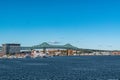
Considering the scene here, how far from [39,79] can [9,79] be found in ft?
22.8

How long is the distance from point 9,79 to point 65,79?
12.9 metres

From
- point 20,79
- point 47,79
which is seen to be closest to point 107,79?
point 47,79

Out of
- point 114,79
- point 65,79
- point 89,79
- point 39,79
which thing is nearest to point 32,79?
point 39,79

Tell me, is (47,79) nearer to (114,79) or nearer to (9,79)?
(9,79)

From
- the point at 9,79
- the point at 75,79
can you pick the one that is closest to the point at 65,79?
the point at 75,79

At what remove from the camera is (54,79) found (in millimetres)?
86500

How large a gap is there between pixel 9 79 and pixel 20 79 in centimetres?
260

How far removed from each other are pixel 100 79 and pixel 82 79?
4164 millimetres

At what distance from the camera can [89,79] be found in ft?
284

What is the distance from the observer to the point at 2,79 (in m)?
85.2

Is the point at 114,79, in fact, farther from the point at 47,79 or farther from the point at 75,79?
the point at 47,79

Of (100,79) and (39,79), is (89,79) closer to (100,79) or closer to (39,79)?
(100,79)

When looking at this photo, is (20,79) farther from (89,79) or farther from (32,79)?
(89,79)

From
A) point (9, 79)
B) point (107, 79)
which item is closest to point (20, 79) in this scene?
point (9, 79)
